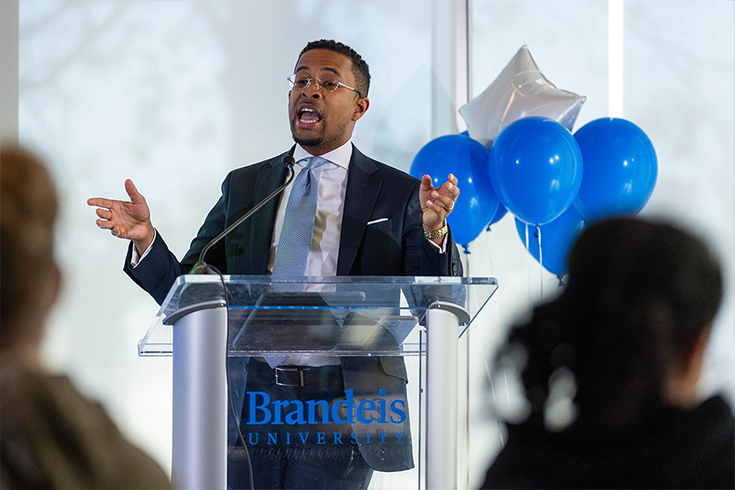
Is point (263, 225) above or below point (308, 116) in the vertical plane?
below

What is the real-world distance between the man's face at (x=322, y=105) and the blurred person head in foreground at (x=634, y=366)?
1.67 meters

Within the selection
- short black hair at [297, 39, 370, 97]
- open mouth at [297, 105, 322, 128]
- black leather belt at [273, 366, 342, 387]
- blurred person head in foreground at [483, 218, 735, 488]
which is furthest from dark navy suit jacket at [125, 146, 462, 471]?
blurred person head in foreground at [483, 218, 735, 488]

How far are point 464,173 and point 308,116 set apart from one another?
753mm

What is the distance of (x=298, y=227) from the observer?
76.6 inches

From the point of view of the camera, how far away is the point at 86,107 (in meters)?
3.11

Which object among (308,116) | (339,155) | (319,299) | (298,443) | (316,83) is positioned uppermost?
(316,83)

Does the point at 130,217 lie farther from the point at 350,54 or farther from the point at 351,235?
the point at 350,54

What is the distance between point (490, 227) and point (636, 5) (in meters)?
1.16

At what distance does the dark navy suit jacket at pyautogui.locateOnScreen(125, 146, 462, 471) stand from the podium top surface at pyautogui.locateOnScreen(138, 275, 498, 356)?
1.46 ft

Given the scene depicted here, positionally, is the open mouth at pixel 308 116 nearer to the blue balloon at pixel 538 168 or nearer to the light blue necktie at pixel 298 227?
the light blue necktie at pixel 298 227

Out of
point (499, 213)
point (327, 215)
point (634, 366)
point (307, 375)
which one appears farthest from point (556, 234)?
point (634, 366)

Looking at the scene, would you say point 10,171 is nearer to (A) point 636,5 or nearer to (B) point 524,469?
(B) point 524,469

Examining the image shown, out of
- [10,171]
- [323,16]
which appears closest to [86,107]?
[323,16]

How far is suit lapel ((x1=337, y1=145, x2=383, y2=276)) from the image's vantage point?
1.97 meters
